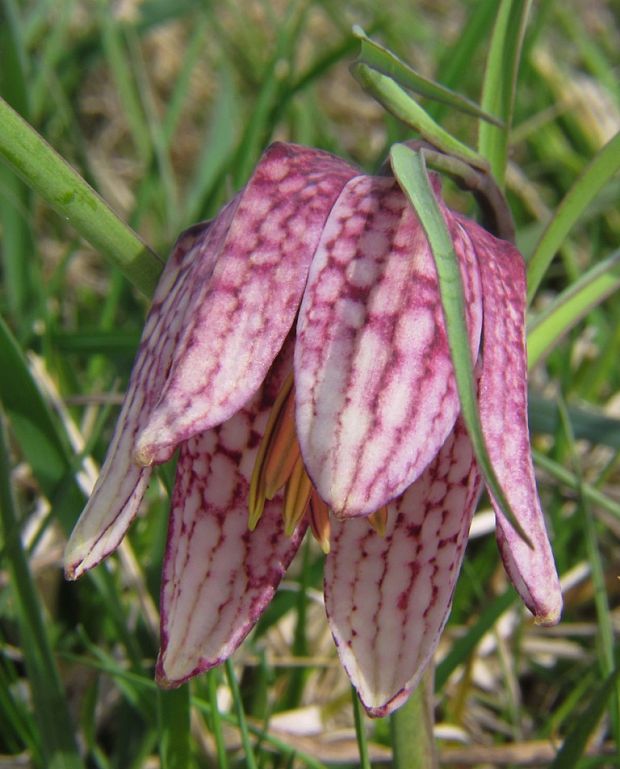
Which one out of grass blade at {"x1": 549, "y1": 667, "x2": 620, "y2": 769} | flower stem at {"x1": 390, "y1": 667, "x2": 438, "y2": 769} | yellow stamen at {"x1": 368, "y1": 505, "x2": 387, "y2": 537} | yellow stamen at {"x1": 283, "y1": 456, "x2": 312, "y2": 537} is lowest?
grass blade at {"x1": 549, "y1": 667, "x2": 620, "y2": 769}

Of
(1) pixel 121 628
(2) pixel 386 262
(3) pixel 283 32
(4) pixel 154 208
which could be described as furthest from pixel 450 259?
(4) pixel 154 208

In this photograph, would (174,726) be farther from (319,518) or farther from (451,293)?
(451,293)

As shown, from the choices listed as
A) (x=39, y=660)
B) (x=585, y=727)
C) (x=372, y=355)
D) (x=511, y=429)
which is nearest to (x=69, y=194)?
(x=372, y=355)

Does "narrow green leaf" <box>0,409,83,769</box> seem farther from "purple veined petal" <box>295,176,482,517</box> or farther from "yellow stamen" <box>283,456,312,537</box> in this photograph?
"purple veined petal" <box>295,176,482,517</box>

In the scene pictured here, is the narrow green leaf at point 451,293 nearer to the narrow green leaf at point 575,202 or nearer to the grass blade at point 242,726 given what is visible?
the narrow green leaf at point 575,202

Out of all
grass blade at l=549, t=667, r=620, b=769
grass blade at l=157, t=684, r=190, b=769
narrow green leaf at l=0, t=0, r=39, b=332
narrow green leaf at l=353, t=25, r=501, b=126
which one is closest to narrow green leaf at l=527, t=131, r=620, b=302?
narrow green leaf at l=353, t=25, r=501, b=126

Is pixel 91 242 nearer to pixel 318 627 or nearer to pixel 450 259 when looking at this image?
pixel 450 259

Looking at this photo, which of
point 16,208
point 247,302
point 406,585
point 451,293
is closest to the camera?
point 451,293
